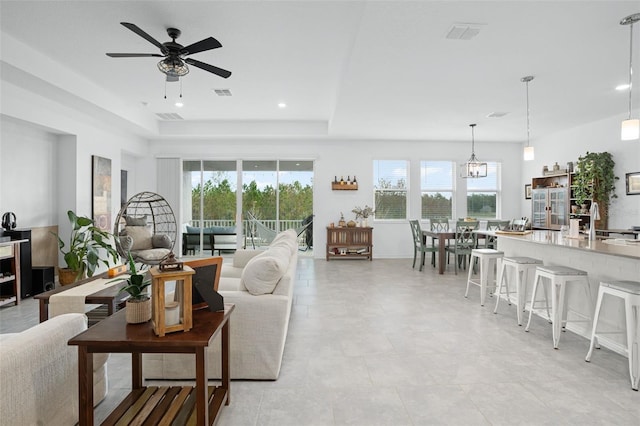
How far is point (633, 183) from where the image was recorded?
5.58m

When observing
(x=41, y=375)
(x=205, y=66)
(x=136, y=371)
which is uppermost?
(x=205, y=66)

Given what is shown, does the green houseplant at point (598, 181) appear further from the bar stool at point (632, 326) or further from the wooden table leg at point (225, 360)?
the wooden table leg at point (225, 360)

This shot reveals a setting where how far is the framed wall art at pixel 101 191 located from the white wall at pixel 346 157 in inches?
65.1

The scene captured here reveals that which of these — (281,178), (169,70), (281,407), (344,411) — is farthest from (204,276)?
(281,178)

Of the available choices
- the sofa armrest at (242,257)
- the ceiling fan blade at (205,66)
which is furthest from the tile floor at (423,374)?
the ceiling fan blade at (205,66)

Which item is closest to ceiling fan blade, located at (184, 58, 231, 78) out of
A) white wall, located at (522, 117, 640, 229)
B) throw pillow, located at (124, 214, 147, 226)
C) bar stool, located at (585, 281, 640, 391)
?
throw pillow, located at (124, 214, 147, 226)

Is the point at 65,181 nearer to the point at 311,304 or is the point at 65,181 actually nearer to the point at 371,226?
the point at 311,304

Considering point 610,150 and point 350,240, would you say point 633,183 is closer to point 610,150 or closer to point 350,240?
point 610,150

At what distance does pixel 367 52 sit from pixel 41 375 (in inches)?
135

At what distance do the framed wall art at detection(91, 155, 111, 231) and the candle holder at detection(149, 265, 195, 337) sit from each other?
5.24 metres

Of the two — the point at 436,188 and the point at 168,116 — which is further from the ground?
the point at 168,116

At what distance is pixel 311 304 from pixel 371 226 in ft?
12.9

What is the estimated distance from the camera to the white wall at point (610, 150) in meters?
5.61

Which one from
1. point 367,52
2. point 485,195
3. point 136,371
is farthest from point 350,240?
point 136,371
